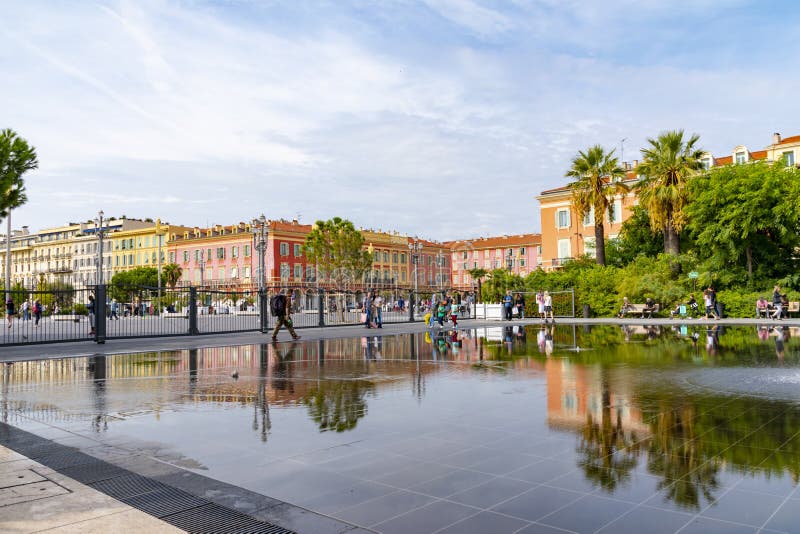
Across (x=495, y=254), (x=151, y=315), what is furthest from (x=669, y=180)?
(x=495, y=254)

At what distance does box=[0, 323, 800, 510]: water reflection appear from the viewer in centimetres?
539

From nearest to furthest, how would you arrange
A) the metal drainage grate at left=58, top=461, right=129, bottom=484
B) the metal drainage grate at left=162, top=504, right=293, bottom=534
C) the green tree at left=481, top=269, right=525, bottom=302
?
the metal drainage grate at left=162, top=504, right=293, bottom=534 < the metal drainage grate at left=58, top=461, right=129, bottom=484 < the green tree at left=481, top=269, right=525, bottom=302

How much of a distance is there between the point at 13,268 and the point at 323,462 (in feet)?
450

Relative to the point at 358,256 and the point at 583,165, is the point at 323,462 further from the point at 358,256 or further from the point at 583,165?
the point at 358,256

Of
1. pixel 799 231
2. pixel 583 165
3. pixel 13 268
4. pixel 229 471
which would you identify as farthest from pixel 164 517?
pixel 13 268

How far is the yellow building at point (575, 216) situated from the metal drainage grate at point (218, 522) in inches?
2261

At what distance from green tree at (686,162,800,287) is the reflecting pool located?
816 inches

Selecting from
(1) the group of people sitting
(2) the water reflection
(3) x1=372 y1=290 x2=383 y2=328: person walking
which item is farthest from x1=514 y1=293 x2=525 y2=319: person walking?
(2) the water reflection

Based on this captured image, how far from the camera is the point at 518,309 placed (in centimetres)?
3641

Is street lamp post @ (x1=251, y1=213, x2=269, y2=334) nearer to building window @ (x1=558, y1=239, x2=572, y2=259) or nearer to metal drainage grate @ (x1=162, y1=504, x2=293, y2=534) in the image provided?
metal drainage grate @ (x1=162, y1=504, x2=293, y2=534)

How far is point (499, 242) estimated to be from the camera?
4151 inches

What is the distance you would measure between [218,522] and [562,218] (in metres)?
63.5

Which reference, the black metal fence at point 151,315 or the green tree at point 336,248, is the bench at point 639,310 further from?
the green tree at point 336,248

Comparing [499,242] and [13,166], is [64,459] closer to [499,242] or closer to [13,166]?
[13,166]
